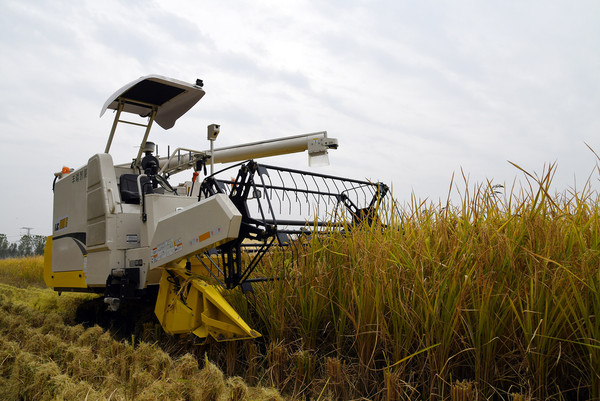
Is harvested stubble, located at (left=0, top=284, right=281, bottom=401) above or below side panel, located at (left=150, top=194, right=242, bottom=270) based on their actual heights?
below

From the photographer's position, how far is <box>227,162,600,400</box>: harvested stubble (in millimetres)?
2734

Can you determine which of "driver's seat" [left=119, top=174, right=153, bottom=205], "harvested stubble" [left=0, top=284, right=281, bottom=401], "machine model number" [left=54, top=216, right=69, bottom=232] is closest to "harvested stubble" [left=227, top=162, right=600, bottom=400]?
"harvested stubble" [left=0, top=284, right=281, bottom=401]

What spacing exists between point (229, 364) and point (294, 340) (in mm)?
611

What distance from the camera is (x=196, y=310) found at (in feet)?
14.0

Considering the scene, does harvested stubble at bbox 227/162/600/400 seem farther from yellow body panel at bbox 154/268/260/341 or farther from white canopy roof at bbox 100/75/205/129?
white canopy roof at bbox 100/75/205/129

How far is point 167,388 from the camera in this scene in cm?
316

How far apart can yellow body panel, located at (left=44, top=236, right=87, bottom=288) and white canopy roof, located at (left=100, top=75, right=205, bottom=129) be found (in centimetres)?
212

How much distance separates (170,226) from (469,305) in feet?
8.93

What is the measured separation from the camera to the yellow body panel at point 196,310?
12.9 ft

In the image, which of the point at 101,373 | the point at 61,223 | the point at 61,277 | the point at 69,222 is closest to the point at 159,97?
the point at 69,222

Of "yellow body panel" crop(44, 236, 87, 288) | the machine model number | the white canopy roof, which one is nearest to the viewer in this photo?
the white canopy roof

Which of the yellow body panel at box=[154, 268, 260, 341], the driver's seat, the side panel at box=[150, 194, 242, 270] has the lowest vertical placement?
the yellow body panel at box=[154, 268, 260, 341]

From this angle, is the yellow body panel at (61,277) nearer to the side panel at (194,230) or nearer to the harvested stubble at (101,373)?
the harvested stubble at (101,373)

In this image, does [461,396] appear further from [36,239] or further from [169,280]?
[36,239]
